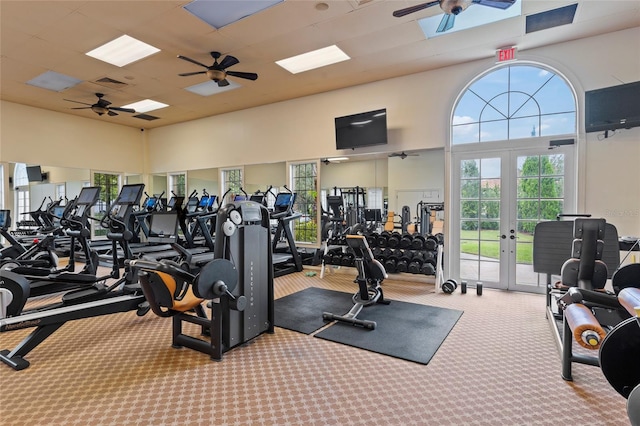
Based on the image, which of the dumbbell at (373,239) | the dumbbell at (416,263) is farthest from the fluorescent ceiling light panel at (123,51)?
the dumbbell at (416,263)

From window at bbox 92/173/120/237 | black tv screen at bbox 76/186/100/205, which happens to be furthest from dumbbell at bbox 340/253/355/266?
window at bbox 92/173/120/237

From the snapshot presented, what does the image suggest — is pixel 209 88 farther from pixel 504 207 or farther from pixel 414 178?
pixel 504 207

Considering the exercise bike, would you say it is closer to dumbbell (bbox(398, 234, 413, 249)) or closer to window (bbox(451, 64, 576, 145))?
dumbbell (bbox(398, 234, 413, 249))

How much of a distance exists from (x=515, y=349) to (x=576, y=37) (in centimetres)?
463

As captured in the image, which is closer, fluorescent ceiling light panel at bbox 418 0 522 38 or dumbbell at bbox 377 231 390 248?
fluorescent ceiling light panel at bbox 418 0 522 38

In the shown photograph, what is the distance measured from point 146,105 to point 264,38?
4.84 metres

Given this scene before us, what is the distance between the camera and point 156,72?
6266mm

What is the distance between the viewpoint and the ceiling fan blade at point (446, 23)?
14.9 ft

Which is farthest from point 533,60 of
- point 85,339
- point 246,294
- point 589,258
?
point 85,339

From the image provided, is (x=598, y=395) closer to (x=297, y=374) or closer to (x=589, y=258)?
(x=589, y=258)

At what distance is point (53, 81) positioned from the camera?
679cm

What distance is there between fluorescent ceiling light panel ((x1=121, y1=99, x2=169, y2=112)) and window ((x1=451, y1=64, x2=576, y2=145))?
6.81 meters

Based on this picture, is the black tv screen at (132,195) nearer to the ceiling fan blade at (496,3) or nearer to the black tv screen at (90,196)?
the black tv screen at (90,196)

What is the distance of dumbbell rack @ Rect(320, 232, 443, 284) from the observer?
5621 mm
